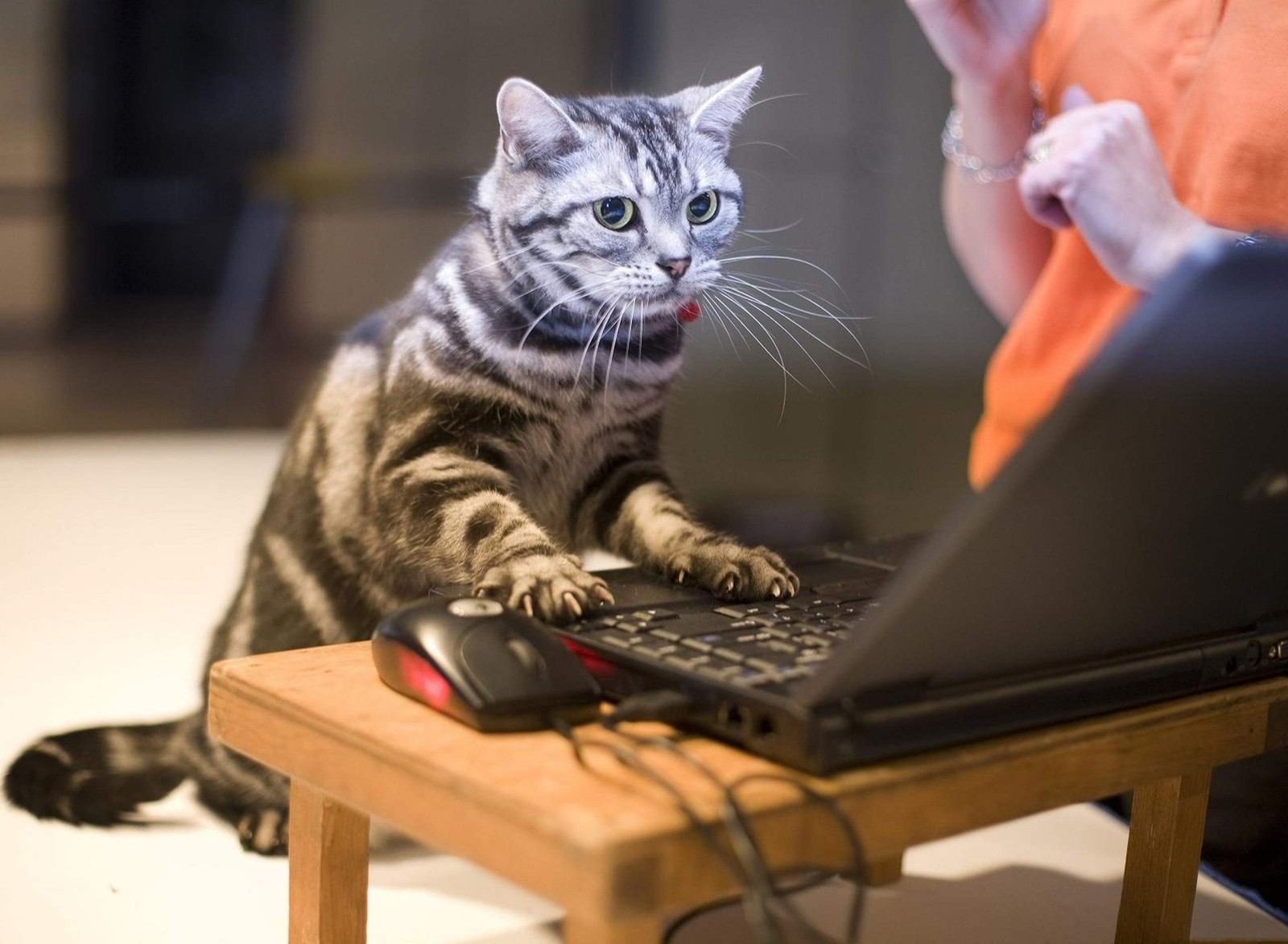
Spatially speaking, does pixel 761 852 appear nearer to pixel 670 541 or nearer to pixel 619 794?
pixel 619 794

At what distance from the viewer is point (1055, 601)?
673mm

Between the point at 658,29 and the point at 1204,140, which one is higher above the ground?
the point at 658,29

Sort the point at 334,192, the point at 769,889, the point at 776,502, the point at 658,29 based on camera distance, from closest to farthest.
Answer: the point at 769,889 < the point at 658,29 < the point at 776,502 < the point at 334,192

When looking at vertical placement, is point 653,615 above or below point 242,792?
above

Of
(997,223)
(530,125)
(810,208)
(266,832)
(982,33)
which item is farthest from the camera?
(810,208)

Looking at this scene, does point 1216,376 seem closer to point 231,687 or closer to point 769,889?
point 769,889

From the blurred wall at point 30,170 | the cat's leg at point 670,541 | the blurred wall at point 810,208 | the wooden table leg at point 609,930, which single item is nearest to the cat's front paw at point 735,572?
the cat's leg at point 670,541

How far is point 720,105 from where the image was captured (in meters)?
1.03

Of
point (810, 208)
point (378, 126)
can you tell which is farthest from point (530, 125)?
point (378, 126)

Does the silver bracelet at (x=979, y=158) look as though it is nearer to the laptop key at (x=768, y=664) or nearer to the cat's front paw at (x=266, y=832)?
the laptop key at (x=768, y=664)

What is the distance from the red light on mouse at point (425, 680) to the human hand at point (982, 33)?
751 millimetres

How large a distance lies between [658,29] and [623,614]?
5.65 ft

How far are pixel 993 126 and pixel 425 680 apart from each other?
979 mm

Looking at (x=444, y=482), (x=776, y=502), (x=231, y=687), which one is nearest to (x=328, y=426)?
(x=444, y=482)
